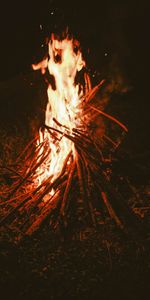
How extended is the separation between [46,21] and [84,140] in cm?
306

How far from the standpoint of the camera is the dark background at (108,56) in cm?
468

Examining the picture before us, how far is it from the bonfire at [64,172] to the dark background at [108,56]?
2.61ft

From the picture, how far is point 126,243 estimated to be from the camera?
3.03 metres

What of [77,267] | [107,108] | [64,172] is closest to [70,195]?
[64,172]

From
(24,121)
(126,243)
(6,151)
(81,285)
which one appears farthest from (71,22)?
(81,285)

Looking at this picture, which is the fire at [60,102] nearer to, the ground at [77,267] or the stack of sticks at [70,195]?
the stack of sticks at [70,195]

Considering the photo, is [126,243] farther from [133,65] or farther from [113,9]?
[113,9]

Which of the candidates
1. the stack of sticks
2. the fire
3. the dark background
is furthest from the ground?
the dark background

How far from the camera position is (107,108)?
498cm

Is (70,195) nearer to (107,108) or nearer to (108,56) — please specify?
(107,108)

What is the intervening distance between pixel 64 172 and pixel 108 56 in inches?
81.4

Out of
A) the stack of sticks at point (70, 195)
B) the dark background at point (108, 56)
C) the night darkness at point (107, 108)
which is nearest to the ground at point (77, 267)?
the night darkness at point (107, 108)

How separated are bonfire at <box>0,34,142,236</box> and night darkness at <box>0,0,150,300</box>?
0.74ft

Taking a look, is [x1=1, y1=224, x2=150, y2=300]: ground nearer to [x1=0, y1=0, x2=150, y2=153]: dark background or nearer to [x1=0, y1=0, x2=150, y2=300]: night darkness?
[x1=0, y1=0, x2=150, y2=300]: night darkness
